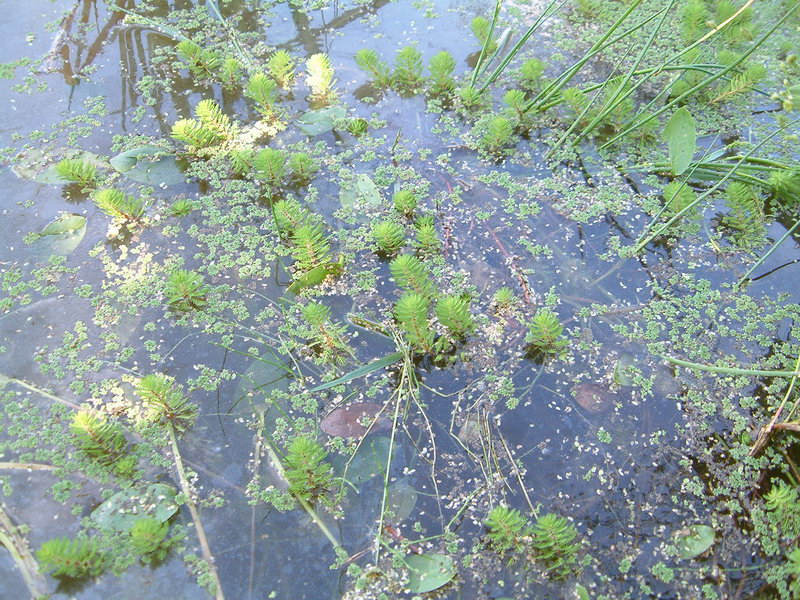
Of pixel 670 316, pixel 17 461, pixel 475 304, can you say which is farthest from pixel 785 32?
pixel 17 461

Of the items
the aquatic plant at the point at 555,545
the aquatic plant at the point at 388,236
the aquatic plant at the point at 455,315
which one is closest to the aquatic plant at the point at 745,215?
the aquatic plant at the point at 455,315

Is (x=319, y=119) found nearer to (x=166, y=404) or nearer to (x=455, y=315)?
(x=455, y=315)

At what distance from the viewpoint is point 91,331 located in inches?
90.2

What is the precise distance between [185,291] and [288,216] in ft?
1.56

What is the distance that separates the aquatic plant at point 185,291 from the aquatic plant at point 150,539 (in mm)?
792

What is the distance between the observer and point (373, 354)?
2215mm

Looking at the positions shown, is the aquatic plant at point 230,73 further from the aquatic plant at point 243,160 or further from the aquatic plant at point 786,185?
the aquatic plant at point 786,185

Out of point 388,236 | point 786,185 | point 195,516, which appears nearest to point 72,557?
point 195,516

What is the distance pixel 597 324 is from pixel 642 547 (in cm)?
78

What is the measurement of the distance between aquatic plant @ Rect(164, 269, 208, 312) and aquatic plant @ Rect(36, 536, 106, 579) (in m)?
0.85

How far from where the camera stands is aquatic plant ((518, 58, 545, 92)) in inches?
123

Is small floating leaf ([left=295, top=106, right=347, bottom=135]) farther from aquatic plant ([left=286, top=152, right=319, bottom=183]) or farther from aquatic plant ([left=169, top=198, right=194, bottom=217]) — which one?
aquatic plant ([left=169, top=198, right=194, bottom=217])

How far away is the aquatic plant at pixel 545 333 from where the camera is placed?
84.4 inches

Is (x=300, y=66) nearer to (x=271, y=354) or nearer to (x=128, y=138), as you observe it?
(x=128, y=138)
